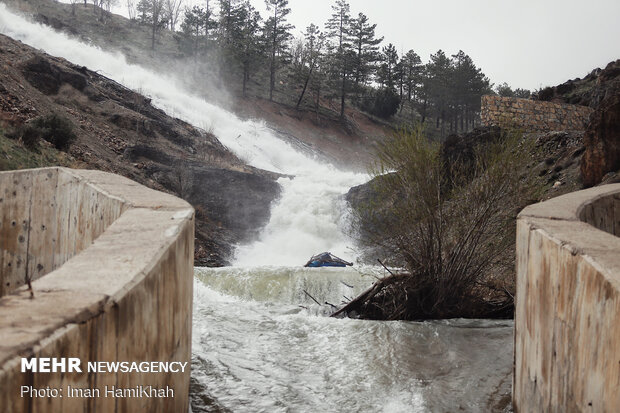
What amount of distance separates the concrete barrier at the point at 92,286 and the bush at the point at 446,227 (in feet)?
16.0

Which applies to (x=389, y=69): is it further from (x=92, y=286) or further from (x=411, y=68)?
(x=92, y=286)

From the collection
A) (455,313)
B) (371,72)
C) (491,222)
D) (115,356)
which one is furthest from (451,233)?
(371,72)

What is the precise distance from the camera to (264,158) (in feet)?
102

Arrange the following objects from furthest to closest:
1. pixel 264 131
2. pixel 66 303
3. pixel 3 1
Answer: pixel 3 1 < pixel 264 131 < pixel 66 303

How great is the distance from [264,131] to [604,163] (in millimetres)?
26703

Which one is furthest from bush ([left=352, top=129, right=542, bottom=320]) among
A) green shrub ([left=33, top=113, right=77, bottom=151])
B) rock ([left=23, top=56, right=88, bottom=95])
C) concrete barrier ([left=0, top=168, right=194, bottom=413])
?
rock ([left=23, top=56, right=88, bottom=95])

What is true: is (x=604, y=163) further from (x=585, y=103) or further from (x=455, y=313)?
(x=585, y=103)

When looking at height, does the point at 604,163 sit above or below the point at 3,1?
below

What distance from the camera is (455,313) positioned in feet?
27.0

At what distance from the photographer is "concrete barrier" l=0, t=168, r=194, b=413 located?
152 cm

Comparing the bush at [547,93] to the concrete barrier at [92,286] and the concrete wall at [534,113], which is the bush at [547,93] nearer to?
the concrete wall at [534,113]

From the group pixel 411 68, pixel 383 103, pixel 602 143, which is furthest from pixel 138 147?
pixel 411 68

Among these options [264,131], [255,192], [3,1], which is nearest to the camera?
[255,192]

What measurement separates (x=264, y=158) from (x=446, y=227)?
2366cm
